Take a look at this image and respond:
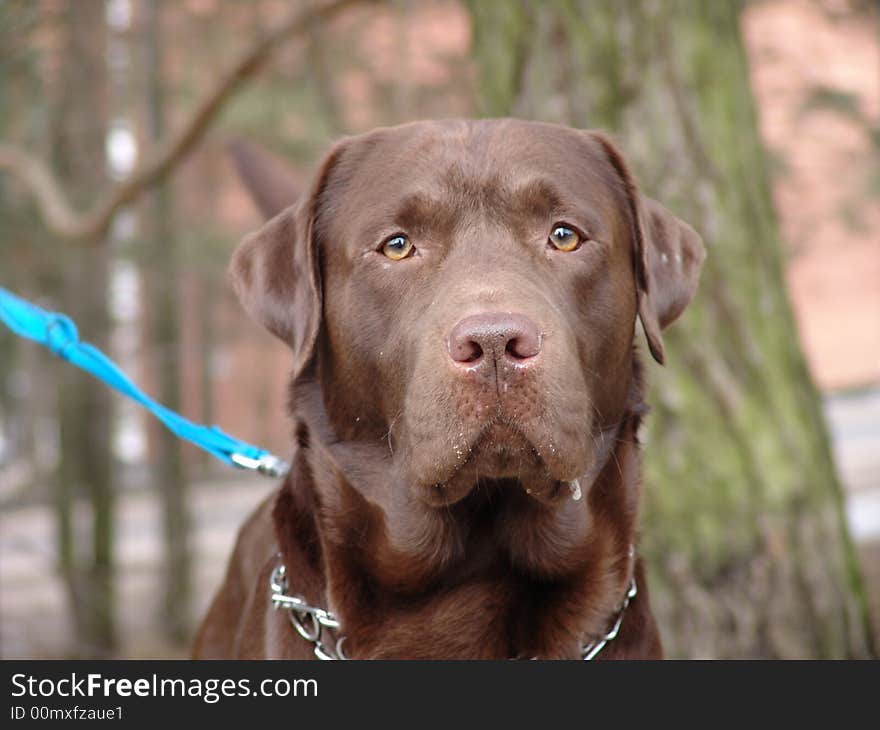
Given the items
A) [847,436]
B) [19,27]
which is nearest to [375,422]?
[19,27]

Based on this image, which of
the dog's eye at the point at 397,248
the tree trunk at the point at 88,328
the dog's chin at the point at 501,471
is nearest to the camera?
the dog's chin at the point at 501,471

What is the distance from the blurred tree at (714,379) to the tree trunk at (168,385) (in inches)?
323

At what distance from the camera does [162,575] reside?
13.3 metres

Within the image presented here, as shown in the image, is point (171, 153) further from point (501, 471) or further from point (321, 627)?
point (501, 471)

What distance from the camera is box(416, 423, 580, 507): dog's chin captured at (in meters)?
2.63

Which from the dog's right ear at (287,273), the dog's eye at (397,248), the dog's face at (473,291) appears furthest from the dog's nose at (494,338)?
the dog's right ear at (287,273)

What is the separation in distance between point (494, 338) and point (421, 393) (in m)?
0.27

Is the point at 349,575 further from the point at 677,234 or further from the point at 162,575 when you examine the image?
the point at 162,575

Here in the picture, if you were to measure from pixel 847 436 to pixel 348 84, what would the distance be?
13.0m

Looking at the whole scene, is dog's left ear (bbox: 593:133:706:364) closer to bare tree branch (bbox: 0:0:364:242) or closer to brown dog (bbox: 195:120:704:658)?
brown dog (bbox: 195:120:704:658)

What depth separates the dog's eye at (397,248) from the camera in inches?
119

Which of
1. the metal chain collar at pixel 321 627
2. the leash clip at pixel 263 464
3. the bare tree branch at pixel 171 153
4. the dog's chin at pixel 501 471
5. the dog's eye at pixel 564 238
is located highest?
the bare tree branch at pixel 171 153

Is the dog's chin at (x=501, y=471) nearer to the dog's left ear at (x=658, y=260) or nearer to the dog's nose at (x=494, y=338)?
the dog's nose at (x=494, y=338)

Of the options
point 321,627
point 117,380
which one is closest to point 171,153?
point 117,380
